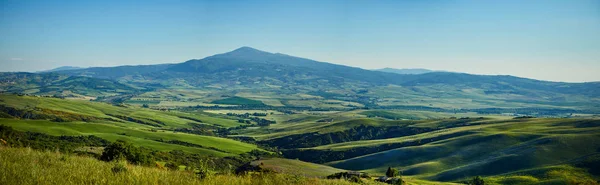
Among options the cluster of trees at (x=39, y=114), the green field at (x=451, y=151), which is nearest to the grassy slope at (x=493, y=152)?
the green field at (x=451, y=151)

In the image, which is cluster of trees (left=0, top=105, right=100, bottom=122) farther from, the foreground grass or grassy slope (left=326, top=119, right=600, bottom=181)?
the foreground grass

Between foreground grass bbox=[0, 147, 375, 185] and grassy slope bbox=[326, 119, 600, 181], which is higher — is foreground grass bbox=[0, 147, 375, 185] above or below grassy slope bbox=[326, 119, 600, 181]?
above

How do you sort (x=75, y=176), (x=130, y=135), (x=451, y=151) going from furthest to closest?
1. (x=130, y=135)
2. (x=451, y=151)
3. (x=75, y=176)

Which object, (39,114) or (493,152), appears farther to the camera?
(39,114)

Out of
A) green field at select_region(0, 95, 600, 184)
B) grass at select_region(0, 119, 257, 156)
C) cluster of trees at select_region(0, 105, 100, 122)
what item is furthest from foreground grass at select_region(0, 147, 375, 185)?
cluster of trees at select_region(0, 105, 100, 122)

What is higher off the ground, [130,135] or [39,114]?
[39,114]

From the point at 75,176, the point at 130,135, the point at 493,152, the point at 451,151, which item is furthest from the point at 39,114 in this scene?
the point at 75,176

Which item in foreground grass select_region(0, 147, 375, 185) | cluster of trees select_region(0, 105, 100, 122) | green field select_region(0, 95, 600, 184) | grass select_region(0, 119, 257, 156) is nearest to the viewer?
foreground grass select_region(0, 147, 375, 185)

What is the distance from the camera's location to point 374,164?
142 metres

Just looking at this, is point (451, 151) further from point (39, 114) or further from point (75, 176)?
point (39, 114)

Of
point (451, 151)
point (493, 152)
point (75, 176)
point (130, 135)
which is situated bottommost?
point (130, 135)

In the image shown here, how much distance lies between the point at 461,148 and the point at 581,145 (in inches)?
1410

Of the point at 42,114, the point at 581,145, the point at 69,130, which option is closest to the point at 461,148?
the point at 581,145

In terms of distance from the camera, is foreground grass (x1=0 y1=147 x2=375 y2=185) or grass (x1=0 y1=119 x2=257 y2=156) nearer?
foreground grass (x1=0 y1=147 x2=375 y2=185)
